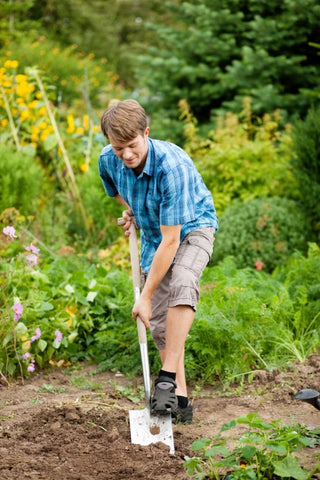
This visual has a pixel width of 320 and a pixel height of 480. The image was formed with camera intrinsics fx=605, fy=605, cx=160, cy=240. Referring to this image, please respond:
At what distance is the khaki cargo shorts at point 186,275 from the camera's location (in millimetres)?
2871

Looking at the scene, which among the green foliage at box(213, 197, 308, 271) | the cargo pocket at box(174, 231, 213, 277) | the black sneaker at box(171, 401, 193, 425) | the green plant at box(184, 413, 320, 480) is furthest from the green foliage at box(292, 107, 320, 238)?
the green plant at box(184, 413, 320, 480)

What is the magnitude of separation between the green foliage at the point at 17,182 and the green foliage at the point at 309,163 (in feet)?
7.86

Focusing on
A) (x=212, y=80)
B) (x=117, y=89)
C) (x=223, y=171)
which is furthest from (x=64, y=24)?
(x=223, y=171)

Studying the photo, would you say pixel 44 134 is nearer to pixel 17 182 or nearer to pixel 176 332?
pixel 17 182

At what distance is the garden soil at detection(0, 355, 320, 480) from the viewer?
2.50 meters

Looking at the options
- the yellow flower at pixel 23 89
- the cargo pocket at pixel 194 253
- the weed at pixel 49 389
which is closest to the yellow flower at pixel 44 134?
the yellow flower at pixel 23 89

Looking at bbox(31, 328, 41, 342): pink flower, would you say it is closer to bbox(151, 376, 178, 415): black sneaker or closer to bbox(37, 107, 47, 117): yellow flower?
bbox(151, 376, 178, 415): black sneaker

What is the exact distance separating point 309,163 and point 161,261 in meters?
2.99

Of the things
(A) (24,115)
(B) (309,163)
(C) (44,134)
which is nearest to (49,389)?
(B) (309,163)

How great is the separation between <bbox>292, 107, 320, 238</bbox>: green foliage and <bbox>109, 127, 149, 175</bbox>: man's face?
2.84m

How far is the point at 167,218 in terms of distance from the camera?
274cm

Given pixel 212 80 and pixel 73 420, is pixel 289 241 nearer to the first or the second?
pixel 73 420

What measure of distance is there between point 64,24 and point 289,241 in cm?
1235

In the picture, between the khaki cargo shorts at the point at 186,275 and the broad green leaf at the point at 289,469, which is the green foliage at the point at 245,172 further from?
the broad green leaf at the point at 289,469
